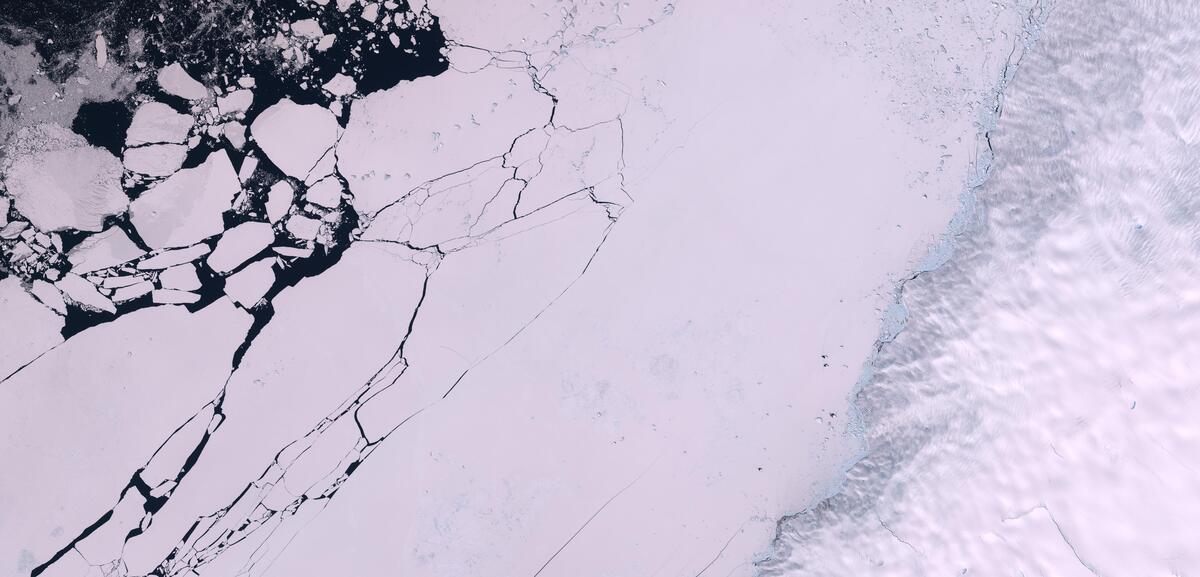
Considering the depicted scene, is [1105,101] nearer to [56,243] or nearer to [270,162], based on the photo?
[270,162]

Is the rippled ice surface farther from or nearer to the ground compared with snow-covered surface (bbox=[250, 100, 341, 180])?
nearer to the ground

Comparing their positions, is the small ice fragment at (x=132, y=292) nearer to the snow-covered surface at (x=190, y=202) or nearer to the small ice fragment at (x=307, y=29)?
the snow-covered surface at (x=190, y=202)

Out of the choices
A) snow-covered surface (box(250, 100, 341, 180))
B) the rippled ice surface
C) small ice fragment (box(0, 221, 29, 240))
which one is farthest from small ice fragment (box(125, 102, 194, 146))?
the rippled ice surface

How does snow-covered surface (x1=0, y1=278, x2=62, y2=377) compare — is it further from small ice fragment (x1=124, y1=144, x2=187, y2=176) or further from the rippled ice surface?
the rippled ice surface

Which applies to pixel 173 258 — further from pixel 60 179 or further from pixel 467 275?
pixel 467 275

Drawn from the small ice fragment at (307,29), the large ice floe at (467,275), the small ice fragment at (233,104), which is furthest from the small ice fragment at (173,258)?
the small ice fragment at (307,29)

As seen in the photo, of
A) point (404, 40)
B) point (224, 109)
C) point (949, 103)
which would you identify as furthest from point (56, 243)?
point (949, 103)
